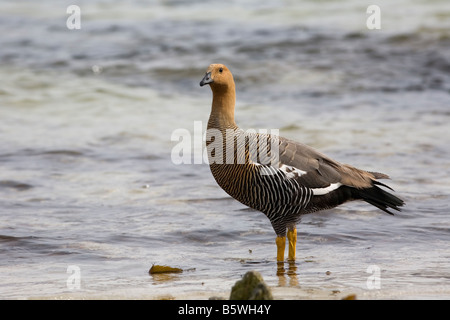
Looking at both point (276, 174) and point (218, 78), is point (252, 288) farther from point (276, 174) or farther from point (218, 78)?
point (218, 78)

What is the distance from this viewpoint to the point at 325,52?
719 inches

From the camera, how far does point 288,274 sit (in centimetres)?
685

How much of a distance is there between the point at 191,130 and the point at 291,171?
5927mm

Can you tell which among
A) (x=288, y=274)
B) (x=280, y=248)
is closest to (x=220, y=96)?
(x=280, y=248)

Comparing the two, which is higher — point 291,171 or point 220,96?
point 220,96

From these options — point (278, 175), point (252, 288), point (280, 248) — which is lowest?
point (280, 248)

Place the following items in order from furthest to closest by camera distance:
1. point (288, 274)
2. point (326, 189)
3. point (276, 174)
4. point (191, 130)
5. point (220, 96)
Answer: point (191, 130)
point (220, 96)
point (326, 189)
point (276, 174)
point (288, 274)

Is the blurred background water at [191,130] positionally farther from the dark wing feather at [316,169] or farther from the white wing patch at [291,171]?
the white wing patch at [291,171]

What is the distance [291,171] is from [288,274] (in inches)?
40.0

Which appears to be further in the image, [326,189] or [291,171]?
[326,189]

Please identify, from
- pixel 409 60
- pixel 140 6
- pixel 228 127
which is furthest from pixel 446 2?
pixel 228 127

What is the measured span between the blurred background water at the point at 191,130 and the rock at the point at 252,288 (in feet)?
2.94

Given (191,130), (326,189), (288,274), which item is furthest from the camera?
(191,130)

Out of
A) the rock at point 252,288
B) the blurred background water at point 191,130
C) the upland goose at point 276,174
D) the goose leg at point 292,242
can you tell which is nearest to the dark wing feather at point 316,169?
the upland goose at point 276,174
